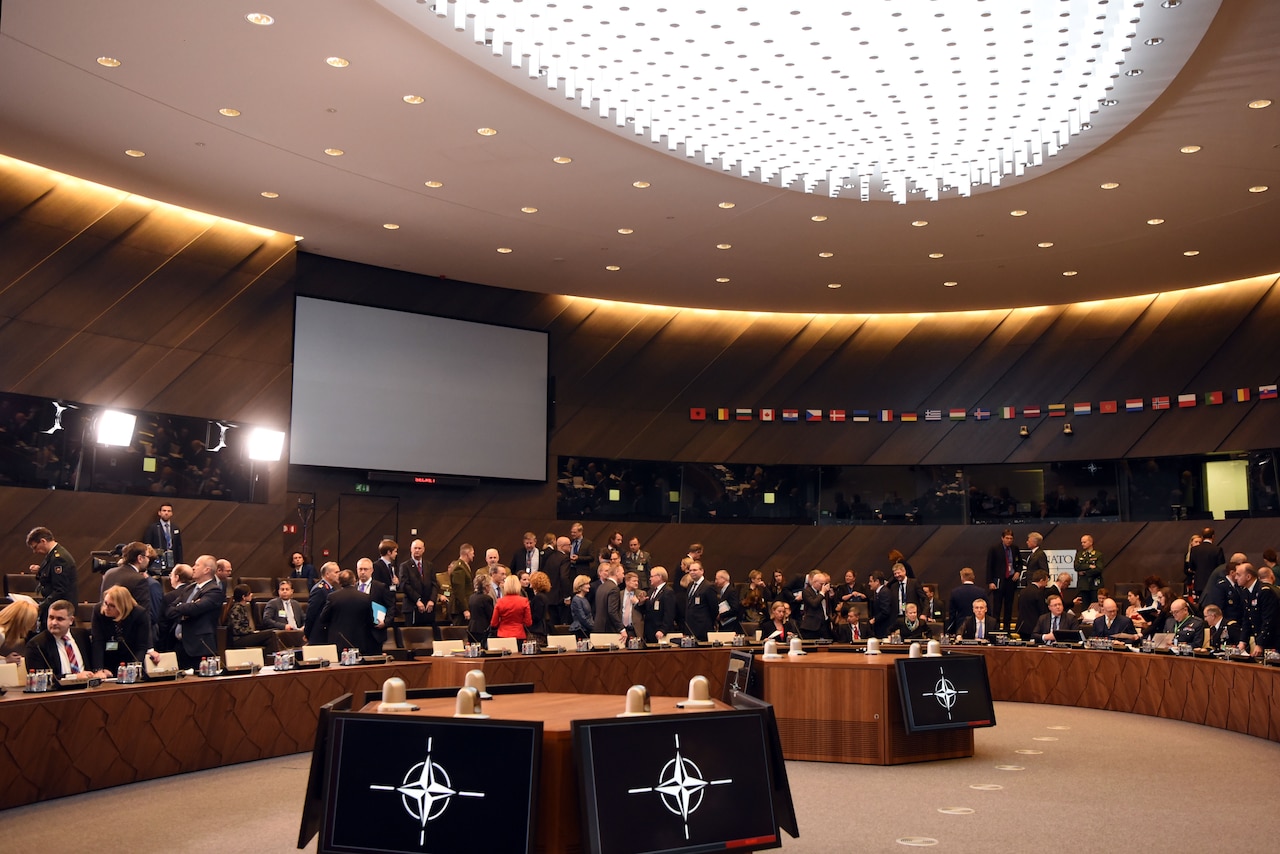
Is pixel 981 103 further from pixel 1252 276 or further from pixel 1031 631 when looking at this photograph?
pixel 1252 276

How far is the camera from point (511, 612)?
10938mm

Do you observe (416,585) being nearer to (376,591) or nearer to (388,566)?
(388,566)

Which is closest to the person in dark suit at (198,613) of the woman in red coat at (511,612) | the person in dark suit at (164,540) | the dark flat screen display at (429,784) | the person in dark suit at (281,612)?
the person in dark suit at (281,612)

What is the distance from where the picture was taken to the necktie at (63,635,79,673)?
759 cm

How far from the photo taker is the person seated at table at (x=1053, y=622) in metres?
13.3

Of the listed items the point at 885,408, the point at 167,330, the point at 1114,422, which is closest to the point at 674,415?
the point at 885,408

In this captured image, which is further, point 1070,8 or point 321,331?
point 321,331

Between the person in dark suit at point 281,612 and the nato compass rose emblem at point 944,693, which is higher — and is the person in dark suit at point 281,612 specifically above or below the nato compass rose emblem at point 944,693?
above

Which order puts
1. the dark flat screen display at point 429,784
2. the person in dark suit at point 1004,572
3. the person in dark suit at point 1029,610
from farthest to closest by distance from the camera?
the person in dark suit at point 1004,572, the person in dark suit at point 1029,610, the dark flat screen display at point 429,784

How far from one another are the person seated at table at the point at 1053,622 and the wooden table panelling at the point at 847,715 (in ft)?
15.4

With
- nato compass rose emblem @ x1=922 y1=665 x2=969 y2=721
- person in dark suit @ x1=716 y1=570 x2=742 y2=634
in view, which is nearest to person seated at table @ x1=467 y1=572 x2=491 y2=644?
person in dark suit @ x1=716 y1=570 x2=742 y2=634

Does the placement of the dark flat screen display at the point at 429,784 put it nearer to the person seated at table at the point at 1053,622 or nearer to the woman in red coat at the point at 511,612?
the woman in red coat at the point at 511,612

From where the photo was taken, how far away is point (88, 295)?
13227 mm

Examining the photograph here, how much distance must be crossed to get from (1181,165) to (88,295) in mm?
12395
